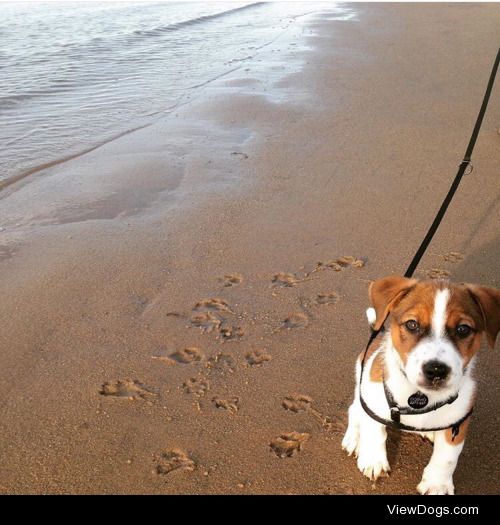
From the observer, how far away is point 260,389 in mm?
3812

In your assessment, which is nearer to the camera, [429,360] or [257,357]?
[429,360]

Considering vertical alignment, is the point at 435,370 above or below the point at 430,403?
above

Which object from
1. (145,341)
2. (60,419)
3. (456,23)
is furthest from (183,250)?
(456,23)

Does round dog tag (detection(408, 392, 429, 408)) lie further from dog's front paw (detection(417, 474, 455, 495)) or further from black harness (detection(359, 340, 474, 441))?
dog's front paw (detection(417, 474, 455, 495))

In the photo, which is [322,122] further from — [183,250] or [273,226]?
[183,250]

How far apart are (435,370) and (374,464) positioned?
0.85 meters

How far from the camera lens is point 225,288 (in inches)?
194

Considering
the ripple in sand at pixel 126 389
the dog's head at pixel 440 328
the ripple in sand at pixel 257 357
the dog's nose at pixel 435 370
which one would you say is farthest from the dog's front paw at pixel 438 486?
the ripple in sand at pixel 126 389

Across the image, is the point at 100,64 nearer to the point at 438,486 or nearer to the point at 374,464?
the point at 374,464

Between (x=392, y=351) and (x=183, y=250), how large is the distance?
9.92 ft

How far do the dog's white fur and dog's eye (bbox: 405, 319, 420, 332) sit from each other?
0.28 feet

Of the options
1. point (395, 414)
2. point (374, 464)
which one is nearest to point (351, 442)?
point (374, 464)

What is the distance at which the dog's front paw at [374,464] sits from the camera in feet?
10.2

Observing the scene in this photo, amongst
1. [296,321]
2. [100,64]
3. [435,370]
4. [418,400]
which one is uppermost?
[435,370]
